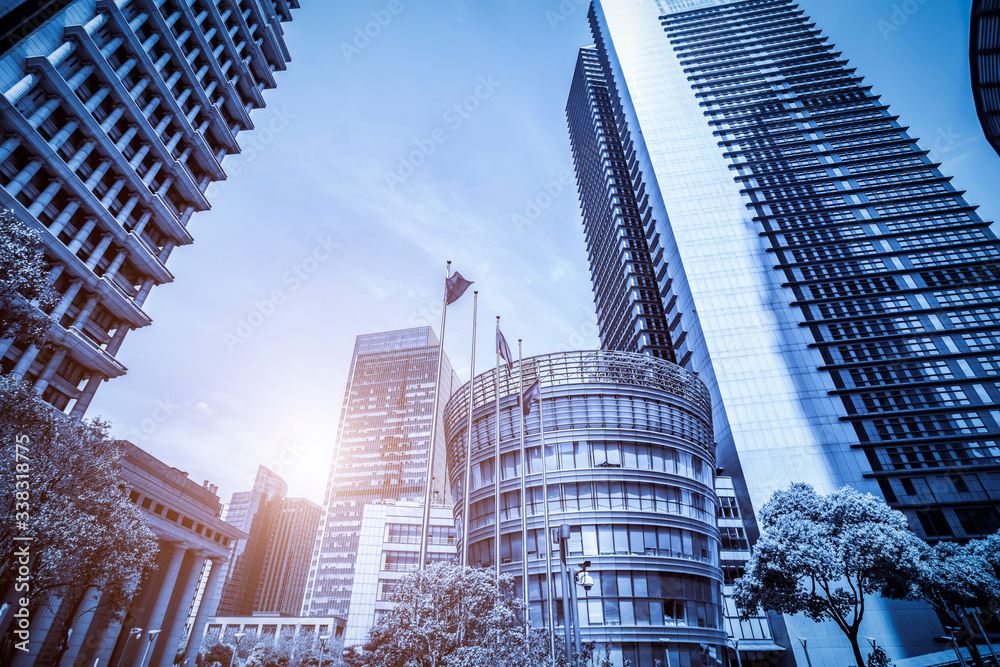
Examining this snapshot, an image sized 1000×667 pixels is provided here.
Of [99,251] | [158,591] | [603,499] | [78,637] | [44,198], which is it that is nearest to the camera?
[44,198]

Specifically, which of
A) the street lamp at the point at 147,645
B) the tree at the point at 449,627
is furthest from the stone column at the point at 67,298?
the street lamp at the point at 147,645

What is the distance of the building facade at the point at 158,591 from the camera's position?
5118cm

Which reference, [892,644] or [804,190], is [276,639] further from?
[804,190]

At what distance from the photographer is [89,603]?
56.0m

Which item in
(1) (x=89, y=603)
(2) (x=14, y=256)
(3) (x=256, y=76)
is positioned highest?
(3) (x=256, y=76)

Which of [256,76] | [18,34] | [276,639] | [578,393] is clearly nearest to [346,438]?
[276,639]

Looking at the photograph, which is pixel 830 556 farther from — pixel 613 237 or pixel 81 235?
pixel 613 237

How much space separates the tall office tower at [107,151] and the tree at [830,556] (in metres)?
46.6

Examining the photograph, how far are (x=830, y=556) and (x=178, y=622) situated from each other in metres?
82.8

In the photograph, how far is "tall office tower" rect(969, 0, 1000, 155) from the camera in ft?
96.7

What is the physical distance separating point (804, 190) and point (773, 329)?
3107 centimetres

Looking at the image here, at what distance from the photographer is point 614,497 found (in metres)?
43.0

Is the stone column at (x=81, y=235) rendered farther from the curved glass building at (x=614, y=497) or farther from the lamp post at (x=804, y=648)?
the lamp post at (x=804, y=648)

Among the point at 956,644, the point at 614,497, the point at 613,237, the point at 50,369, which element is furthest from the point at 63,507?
the point at 613,237
